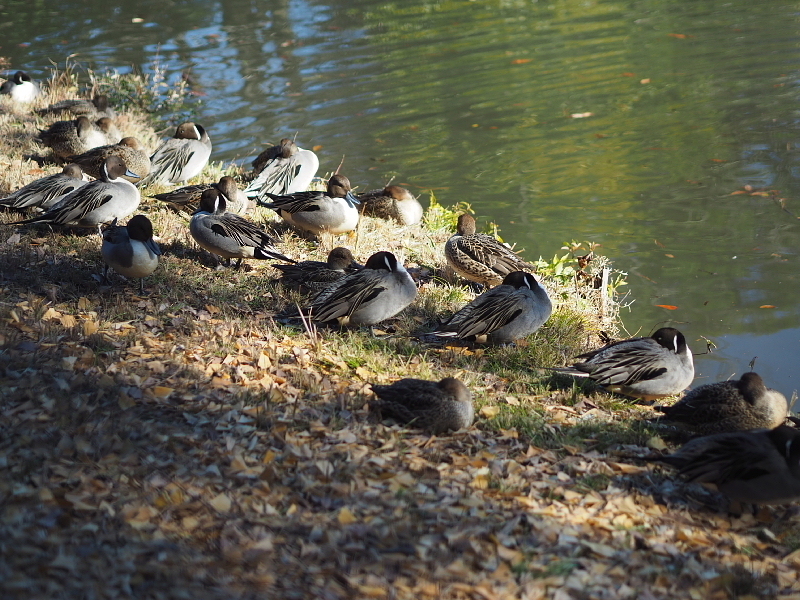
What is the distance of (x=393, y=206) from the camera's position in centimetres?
1100

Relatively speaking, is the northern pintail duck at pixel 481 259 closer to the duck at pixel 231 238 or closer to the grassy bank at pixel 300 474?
the grassy bank at pixel 300 474

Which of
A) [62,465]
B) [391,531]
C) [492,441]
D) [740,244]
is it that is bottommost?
[740,244]

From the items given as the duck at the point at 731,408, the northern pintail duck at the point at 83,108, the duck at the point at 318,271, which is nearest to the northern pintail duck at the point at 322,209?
the duck at the point at 318,271

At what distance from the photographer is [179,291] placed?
7879 millimetres

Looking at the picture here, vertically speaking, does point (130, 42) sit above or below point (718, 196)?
above

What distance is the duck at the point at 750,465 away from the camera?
506 cm

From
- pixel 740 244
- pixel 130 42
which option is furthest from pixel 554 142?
pixel 130 42

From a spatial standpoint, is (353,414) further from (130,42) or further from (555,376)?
(130,42)

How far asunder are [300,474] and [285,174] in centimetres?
692

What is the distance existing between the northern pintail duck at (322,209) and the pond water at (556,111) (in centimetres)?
295

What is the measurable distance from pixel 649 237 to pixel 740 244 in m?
1.15

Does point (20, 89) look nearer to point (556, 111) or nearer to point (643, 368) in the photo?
point (556, 111)

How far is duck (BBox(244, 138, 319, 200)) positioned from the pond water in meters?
2.47

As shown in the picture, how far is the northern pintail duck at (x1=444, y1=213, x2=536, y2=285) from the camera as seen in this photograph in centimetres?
887
